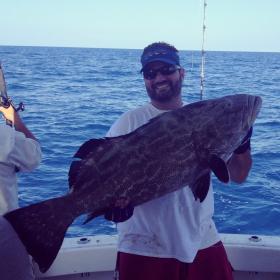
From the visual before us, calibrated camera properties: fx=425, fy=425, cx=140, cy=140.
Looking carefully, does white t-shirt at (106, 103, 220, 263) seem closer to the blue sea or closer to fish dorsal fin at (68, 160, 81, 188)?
fish dorsal fin at (68, 160, 81, 188)

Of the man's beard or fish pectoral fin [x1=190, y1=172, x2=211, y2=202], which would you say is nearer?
Answer: fish pectoral fin [x1=190, y1=172, x2=211, y2=202]

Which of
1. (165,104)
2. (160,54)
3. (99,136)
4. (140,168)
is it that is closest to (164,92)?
(165,104)

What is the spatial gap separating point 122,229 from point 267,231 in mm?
5247

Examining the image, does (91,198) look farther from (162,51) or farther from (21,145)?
(162,51)

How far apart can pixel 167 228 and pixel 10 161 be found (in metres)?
1.18

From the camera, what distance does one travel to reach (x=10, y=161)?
9.30ft

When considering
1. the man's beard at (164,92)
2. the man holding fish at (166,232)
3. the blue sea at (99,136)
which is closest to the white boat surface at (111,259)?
the man holding fish at (166,232)

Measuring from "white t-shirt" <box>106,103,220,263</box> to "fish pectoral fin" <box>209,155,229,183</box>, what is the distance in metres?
0.37

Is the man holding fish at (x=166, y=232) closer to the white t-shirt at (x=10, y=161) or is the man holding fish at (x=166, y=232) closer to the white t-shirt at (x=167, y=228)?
the white t-shirt at (x=167, y=228)

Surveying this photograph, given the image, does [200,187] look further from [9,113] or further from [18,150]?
[9,113]

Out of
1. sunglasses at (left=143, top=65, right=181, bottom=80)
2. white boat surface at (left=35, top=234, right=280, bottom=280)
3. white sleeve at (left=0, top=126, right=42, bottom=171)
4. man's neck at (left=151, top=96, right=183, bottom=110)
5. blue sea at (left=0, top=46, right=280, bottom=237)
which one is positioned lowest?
blue sea at (left=0, top=46, right=280, bottom=237)

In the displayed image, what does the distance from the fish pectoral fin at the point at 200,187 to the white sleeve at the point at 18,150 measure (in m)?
1.15

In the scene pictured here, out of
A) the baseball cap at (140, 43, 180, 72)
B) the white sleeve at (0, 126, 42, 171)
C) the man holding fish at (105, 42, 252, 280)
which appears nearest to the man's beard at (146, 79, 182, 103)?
the man holding fish at (105, 42, 252, 280)

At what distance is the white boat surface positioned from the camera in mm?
4070
